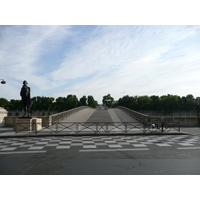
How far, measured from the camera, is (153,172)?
5.20m

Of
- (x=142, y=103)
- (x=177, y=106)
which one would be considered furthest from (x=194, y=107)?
(x=142, y=103)

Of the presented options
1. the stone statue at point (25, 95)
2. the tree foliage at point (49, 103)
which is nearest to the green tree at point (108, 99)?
the tree foliage at point (49, 103)

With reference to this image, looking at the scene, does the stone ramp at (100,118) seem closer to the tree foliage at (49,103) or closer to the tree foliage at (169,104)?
the tree foliage at (169,104)

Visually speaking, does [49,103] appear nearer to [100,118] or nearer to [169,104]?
[169,104]

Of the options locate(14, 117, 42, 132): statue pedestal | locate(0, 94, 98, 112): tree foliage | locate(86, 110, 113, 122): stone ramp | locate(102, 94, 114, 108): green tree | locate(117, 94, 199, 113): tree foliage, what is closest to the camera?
locate(14, 117, 42, 132): statue pedestal

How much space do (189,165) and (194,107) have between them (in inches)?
3361

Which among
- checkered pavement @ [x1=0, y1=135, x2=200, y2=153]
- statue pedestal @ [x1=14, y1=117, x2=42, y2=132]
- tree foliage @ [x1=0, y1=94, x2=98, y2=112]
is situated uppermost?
tree foliage @ [x1=0, y1=94, x2=98, y2=112]

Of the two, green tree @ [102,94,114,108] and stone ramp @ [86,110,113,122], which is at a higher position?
green tree @ [102,94,114,108]

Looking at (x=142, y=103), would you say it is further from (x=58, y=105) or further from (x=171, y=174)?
(x=171, y=174)

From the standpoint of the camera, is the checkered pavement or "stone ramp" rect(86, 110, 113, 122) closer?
the checkered pavement

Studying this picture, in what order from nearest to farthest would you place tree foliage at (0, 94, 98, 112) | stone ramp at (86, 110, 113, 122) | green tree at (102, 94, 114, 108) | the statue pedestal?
1. the statue pedestal
2. stone ramp at (86, 110, 113, 122)
3. tree foliage at (0, 94, 98, 112)
4. green tree at (102, 94, 114, 108)

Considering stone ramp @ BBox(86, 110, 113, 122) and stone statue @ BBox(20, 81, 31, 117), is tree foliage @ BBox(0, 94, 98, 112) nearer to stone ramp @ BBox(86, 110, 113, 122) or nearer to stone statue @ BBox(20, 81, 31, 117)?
stone ramp @ BBox(86, 110, 113, 122)

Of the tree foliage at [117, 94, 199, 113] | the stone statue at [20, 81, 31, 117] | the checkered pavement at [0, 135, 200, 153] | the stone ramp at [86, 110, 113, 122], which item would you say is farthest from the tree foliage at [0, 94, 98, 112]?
the checkered pavement at [0, 135, 200, 153]

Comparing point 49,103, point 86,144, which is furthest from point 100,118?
point 49,103
